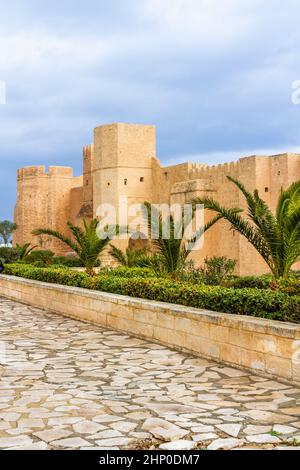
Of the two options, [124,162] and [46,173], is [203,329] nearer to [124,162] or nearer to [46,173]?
[124,162]

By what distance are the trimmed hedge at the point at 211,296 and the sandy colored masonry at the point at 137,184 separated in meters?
19.0

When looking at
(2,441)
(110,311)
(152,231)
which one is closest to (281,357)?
(2,441)

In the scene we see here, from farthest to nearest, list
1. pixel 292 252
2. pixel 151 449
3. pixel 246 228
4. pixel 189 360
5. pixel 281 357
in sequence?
pixel 246 228 → pixel 292 252 → pixel 189 360 → pixel 281 357 → pixel 151 449

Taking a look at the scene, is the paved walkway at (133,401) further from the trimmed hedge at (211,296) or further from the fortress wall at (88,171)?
the fortress wall at (88,171)

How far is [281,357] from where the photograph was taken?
5.34m

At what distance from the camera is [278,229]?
838cm

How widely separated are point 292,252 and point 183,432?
4.97 m

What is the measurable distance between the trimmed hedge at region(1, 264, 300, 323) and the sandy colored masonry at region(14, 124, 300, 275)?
19.0 m

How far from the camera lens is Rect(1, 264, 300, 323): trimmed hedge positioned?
6.06 metres

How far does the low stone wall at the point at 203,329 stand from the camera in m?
5.34

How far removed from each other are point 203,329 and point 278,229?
2.51 m

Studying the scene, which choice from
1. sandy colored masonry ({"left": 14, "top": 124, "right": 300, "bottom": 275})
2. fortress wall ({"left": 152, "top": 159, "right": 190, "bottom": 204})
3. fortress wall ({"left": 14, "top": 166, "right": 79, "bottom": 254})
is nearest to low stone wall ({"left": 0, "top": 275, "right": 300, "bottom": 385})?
sandy colored masonry ({"left": 14, "top": 124, "right": 300, "bottom": 275})

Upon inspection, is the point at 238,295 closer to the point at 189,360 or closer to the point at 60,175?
the point at 189,360

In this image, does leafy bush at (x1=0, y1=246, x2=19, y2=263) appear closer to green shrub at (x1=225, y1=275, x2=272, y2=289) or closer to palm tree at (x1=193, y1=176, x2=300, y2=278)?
green shrub at (x1=225, y1=275, x2=272, y2=289)
